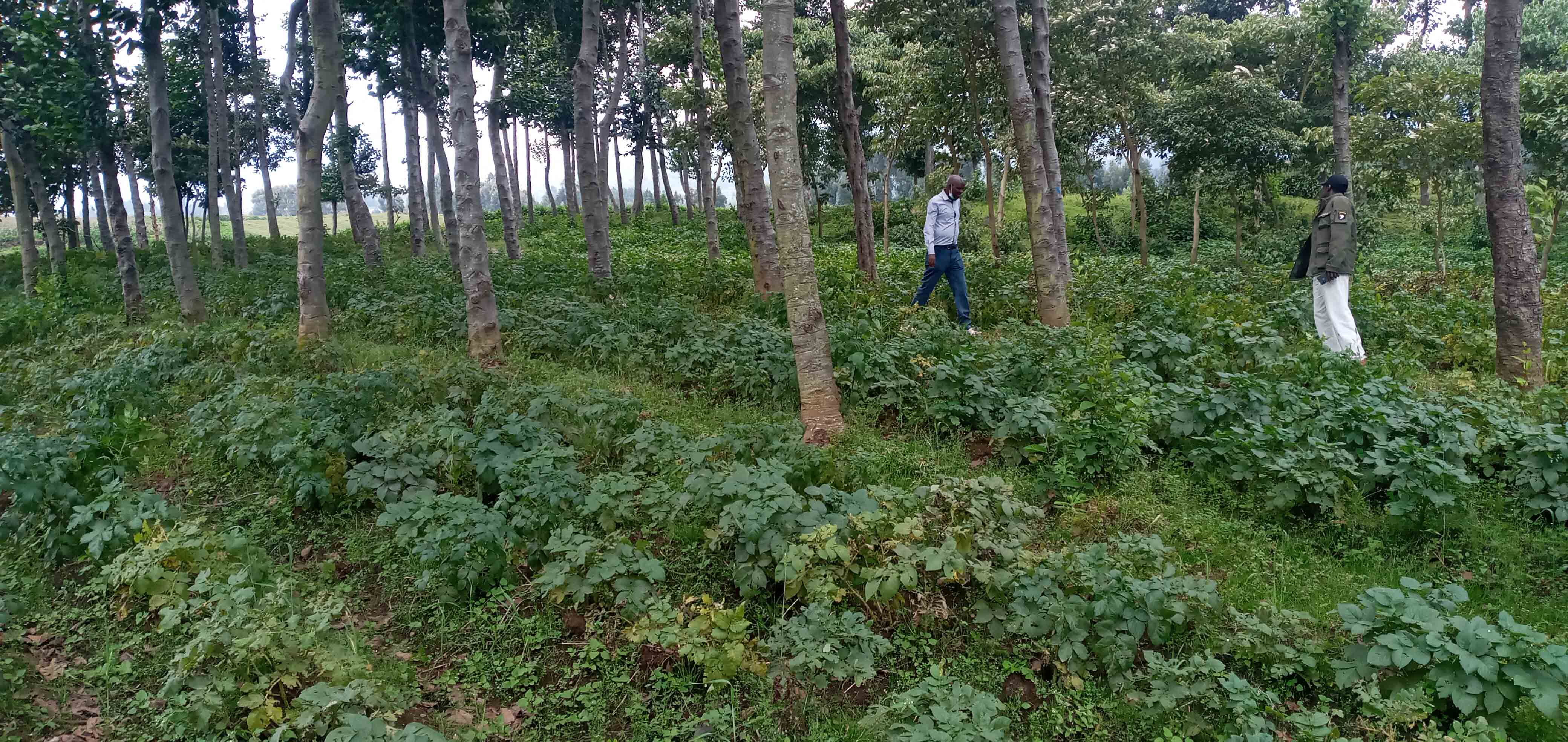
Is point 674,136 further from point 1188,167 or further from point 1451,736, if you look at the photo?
point 1451,736

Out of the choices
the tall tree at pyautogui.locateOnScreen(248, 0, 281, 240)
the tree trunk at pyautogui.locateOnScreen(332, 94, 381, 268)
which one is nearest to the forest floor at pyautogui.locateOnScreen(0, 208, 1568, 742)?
the tree trunk at pyautogui.locateOnScreen(332, 94, 381, 268)

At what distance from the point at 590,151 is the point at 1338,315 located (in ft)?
31.9

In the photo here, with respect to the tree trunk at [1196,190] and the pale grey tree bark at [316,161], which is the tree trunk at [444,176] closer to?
the pale grey tree bark at [316,161]

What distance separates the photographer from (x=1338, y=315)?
8234 millimetres

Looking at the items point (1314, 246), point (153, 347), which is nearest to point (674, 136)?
point (153, 347)

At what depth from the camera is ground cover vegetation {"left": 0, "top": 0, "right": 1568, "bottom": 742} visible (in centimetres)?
346

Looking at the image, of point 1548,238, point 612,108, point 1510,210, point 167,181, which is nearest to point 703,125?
point 612,108

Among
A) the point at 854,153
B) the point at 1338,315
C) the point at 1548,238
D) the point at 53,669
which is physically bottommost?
the point at 53,669

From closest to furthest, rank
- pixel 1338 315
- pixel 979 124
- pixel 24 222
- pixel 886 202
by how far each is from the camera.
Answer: pixel 1338 315 < pixel 979 124 < pixel 24 222 < pixel 886 202

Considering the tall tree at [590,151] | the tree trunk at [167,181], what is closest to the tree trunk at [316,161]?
the tall tree at [590,151]

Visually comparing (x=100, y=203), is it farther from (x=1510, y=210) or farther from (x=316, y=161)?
(x=1510, y=210)

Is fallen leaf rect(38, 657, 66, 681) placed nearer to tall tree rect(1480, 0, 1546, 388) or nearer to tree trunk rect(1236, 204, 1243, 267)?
tall tree rect(1480, 0, 1546, 388)

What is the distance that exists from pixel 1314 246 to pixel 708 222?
1222cm

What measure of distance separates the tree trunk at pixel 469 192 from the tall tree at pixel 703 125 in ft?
17.9
